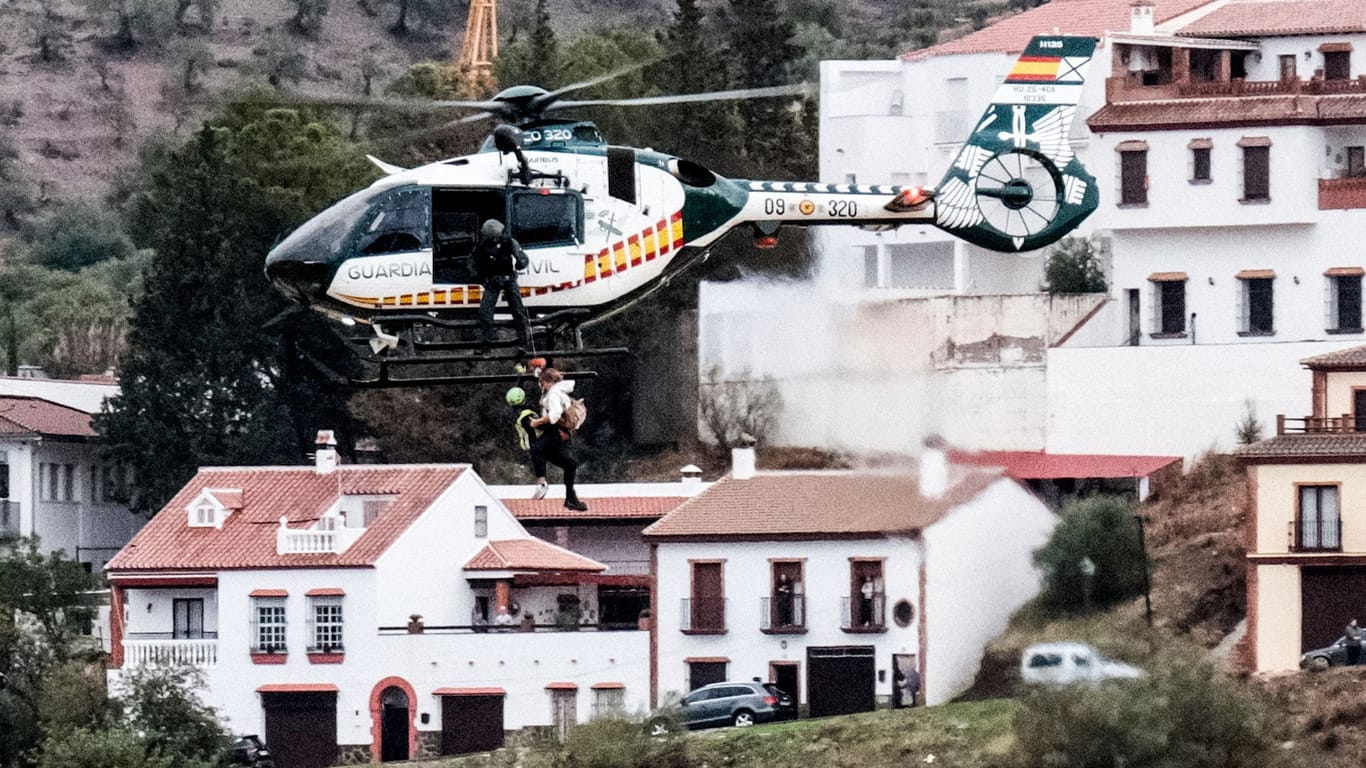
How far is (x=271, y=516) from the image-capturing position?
8444cm

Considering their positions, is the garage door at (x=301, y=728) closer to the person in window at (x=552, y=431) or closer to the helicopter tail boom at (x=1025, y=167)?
the helicopter tail boom at (x=1025, y=167)

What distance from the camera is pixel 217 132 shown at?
331 feet

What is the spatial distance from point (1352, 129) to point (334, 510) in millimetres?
22671

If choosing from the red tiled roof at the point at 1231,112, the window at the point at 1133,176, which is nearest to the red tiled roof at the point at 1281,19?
the red tiled roof at the point at 1231,112

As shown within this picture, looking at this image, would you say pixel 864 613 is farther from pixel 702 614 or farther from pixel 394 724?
pixel 394 724

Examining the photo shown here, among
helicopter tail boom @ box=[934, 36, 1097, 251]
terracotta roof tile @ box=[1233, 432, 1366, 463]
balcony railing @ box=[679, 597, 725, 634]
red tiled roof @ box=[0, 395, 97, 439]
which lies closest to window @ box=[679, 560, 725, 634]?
balcony railing @ box=[679, 597, 725, 634]

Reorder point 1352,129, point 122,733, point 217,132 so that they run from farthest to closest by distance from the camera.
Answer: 1. point 217,132
2. point 1352,129
3. point 122,733

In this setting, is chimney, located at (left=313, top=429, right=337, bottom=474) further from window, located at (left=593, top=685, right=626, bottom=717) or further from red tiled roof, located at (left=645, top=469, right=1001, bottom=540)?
window, located at (left=593, top=685, right=626, bottom=717)

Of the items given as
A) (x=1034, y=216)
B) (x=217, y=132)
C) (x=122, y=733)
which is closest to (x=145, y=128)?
(x=217, y=132)

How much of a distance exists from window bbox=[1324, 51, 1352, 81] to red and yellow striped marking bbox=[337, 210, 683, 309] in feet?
154

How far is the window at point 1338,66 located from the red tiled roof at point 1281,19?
1.63ft

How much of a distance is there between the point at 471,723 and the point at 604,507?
8.43 meters

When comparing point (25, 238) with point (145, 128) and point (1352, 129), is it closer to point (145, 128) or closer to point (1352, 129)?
point (145, 128)

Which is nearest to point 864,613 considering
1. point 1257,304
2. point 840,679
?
point 840,679
